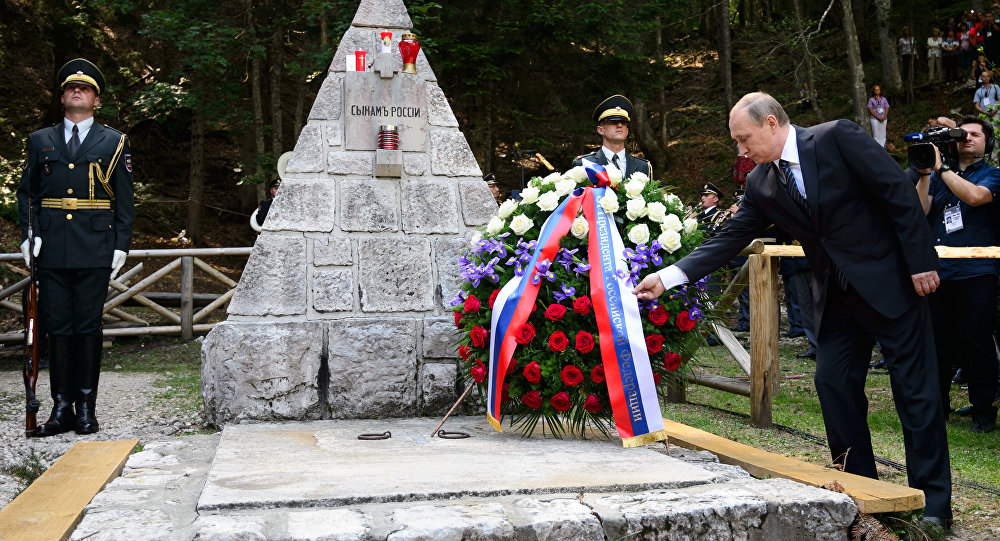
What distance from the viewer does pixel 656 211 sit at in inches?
155

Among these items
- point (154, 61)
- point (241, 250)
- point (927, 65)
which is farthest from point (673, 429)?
point (927, 65)

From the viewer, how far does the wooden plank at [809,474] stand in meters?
2.88

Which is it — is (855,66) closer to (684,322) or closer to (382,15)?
(382,15)

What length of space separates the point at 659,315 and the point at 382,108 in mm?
2175

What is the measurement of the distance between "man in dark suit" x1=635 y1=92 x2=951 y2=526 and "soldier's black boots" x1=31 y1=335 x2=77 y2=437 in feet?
12.8

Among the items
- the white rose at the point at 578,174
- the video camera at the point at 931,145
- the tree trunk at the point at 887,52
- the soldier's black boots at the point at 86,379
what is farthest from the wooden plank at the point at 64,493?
the tree trunk at the point at 887,52

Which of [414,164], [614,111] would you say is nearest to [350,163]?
[414,164]

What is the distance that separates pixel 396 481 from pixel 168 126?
1598 centimetres

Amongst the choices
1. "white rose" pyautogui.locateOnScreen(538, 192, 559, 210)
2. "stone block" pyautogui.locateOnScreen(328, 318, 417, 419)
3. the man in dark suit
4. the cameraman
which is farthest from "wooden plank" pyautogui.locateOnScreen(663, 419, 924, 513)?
the cameraman

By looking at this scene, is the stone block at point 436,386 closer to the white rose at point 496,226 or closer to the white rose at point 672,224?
the white rose at point 496,226

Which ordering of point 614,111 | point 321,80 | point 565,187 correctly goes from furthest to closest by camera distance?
point 321,80 < point 614,111 < point 565,187

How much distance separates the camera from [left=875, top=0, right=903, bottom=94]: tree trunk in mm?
18188

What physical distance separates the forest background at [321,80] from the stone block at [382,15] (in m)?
6.70

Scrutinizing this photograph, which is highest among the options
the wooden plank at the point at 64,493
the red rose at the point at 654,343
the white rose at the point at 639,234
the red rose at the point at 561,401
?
the white rose at the point at 639,234
